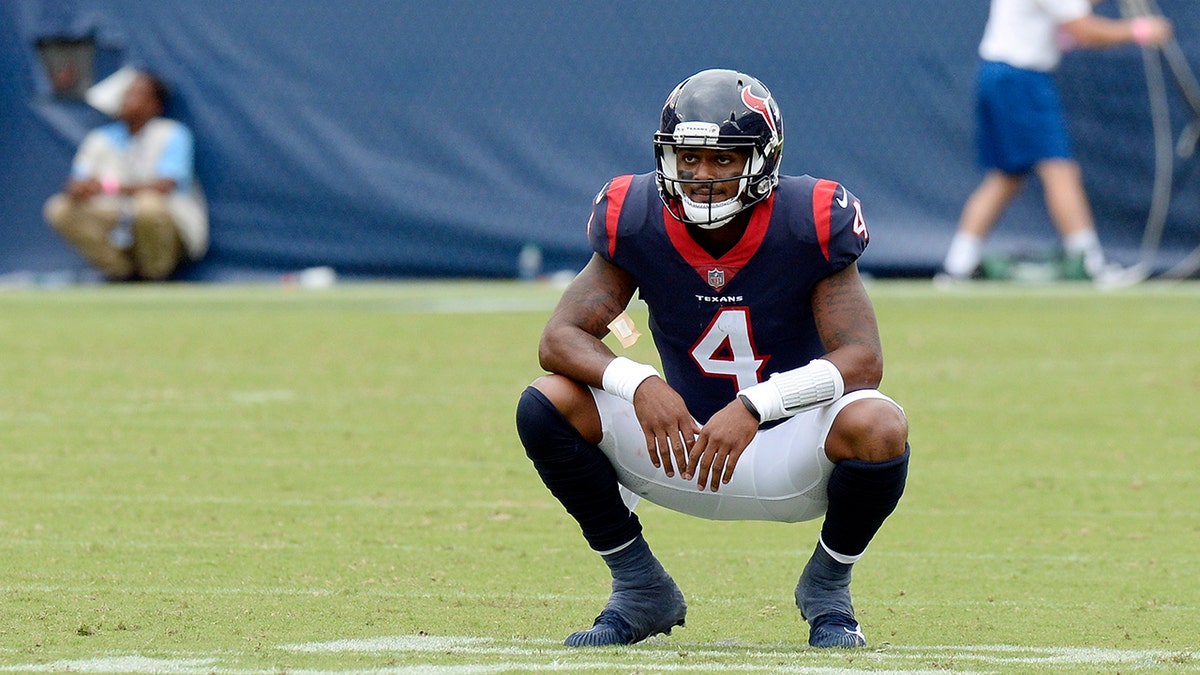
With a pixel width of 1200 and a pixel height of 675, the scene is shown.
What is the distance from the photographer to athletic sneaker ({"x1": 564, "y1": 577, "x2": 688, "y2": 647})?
3.30m

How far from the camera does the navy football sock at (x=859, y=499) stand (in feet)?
10.5

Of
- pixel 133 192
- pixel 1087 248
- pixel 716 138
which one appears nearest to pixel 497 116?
pixel 133 192

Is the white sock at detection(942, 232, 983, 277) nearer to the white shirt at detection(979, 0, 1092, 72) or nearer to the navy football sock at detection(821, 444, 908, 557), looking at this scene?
the white shirt at detection(979, 0, 1092, 72)

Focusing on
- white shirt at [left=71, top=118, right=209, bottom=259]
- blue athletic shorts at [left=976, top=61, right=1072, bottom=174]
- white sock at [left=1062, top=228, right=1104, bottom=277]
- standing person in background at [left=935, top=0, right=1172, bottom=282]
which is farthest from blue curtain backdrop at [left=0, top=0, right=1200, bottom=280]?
blue athletic shorts at [left=976, top=61, right=1072, bottom=174]

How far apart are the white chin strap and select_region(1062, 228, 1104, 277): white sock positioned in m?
8.48

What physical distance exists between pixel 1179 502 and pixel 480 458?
1.95 metres

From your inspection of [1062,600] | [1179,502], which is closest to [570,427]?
[1062,600]

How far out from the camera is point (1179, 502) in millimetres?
4762

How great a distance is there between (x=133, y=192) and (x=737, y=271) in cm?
1007

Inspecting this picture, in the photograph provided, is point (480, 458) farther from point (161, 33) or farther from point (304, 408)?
point (161, 33)

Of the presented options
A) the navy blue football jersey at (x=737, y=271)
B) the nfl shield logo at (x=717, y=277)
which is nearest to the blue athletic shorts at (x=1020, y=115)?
the navy blue football jersey at (x=737, y=271)

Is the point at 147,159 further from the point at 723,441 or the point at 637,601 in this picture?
the point at 723,441

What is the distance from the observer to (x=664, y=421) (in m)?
3.28

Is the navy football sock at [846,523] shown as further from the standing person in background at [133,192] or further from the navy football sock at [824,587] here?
the standing person in background at [133,192]
